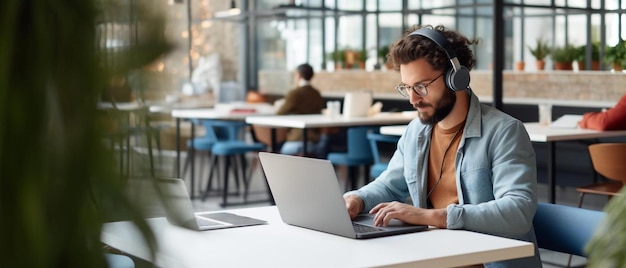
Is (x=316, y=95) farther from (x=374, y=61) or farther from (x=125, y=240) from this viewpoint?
(x=125, y=240)

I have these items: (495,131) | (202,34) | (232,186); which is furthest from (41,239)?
(202,34)

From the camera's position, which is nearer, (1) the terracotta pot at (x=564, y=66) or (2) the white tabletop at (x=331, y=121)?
(2) the white tabletop at (x=331, y=121)

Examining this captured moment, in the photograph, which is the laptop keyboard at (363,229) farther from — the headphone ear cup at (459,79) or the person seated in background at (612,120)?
the person seated in background at (612,120)

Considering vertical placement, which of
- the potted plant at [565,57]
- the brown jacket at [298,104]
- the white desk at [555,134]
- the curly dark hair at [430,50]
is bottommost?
the white desk at [555,134]

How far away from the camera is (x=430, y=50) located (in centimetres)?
283

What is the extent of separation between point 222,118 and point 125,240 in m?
8.45

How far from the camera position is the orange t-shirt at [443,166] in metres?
2.81

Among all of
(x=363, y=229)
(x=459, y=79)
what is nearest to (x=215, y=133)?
(x=459, y=79)

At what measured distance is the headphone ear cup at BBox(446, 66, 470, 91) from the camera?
273cm

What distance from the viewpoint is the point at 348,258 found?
2.05m

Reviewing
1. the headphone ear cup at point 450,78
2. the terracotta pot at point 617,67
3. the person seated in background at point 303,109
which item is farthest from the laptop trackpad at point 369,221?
the terracotta pot at point 617,67

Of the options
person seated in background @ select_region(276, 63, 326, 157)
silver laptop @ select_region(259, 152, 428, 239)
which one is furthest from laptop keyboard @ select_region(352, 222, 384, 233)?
person seated in background @ select_region(276, 63, 326, 157)

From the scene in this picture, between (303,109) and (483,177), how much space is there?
20.1ft

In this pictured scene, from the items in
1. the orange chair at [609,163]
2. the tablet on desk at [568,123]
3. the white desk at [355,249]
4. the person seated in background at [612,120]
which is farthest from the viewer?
the tablet on desk at [568,123]
